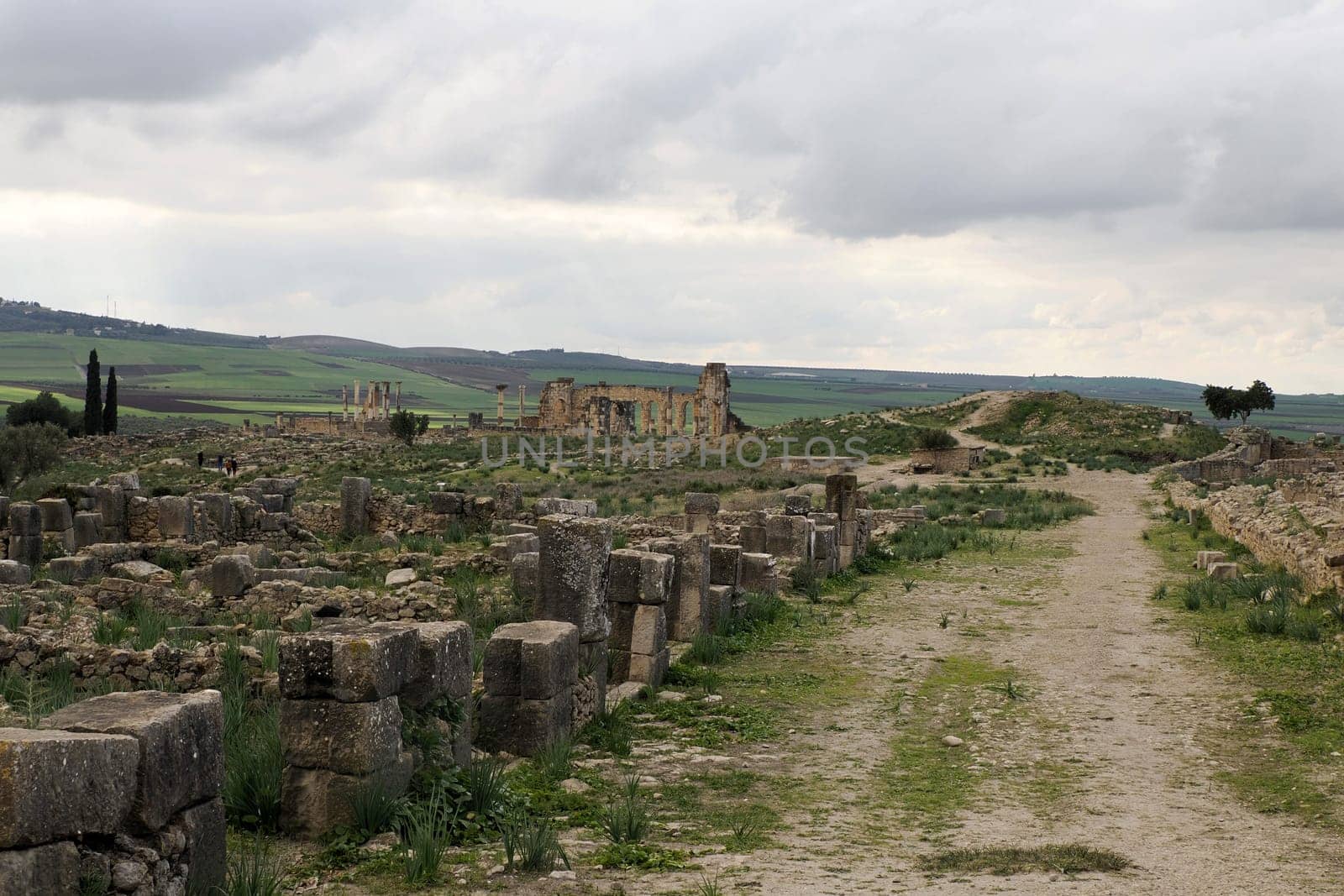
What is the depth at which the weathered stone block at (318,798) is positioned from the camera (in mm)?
7668

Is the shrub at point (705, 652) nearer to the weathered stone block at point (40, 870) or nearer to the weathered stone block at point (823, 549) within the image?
the weathered stone block at point (823, 549)

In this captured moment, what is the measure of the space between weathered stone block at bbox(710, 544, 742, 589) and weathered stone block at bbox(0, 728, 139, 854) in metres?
11.6

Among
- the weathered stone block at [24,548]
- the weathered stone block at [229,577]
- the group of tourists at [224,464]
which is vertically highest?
the weathered stone block at [229,577]

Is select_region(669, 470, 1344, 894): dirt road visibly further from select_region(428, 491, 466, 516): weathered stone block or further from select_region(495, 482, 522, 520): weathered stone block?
select_region(428, 491, 466, 516): weathered stone block

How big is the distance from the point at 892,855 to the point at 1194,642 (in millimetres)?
9306

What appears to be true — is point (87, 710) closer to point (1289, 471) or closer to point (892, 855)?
point (892, 855)

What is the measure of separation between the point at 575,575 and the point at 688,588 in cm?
402

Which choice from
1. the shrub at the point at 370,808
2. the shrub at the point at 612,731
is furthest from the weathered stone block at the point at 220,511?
the shrub at the point at 370,808

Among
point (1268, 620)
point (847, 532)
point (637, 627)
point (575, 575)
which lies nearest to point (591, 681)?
point (575, 575)

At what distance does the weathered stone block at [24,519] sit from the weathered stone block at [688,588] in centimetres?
1260

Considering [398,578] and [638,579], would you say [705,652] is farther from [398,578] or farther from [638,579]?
[398,578]

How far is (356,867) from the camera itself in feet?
23.7

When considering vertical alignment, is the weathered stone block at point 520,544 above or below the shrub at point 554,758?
above

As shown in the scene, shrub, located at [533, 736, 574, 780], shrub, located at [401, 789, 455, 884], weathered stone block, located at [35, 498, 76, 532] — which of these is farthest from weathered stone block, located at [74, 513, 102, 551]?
shrub, located at [401, 789, 455, 884]
